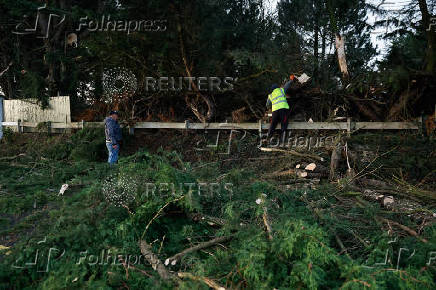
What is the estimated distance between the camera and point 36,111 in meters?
13.7

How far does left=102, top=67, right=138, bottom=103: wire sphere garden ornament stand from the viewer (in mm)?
11148

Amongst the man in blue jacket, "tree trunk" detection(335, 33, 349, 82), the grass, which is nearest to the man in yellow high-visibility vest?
"tree trunk" detection(335, 33, 349, 82)

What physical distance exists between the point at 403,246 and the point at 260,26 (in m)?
10.4

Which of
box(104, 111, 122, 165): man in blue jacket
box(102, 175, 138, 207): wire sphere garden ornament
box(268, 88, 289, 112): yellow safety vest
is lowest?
box(102, 175, 138, 207): wire sphere garden ornament

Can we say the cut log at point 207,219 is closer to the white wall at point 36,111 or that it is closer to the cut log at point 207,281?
the cut log at point 207,281

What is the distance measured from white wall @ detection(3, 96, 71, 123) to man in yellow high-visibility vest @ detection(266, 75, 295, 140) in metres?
7.96

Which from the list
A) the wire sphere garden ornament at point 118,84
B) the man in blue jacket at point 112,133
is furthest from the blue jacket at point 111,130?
the wire sphere garden ornament at point 118,84

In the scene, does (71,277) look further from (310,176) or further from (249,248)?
(310,176)

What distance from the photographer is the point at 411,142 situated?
8.44 m

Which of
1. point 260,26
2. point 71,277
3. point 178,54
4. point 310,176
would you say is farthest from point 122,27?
point 71,277

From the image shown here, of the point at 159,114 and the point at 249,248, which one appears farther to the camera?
the point at 159,114

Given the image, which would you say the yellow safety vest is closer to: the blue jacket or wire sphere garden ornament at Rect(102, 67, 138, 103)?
the blue jacket

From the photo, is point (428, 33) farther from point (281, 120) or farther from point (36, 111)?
point (36, 111)

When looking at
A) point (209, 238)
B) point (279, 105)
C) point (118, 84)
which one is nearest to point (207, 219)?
point (209, 238)
